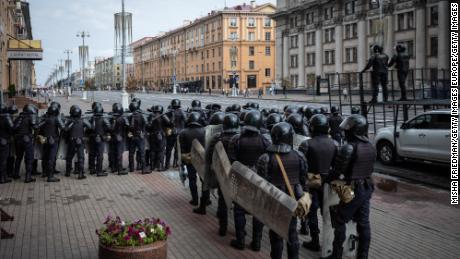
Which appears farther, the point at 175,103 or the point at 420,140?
the point at 175,103

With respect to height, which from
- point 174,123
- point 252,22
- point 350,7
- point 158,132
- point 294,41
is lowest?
point 158,132

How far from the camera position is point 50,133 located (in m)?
12.5

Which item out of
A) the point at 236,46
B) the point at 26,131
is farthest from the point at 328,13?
the point at 26,131

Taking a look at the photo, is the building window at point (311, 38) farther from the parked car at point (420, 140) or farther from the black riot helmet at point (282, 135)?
the black riot helmet at point (282, 135)

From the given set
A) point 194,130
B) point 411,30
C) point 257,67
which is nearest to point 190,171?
point 194,130

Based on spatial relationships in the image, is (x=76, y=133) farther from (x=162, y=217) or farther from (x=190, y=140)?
(x=162, y=217)

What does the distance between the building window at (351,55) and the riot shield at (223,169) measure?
179ft

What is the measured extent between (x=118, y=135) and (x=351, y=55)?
51.2m

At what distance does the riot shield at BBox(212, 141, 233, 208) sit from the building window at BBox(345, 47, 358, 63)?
54.6 metres

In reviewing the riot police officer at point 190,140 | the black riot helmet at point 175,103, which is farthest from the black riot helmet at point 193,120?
the black riot helmet at point 175,103

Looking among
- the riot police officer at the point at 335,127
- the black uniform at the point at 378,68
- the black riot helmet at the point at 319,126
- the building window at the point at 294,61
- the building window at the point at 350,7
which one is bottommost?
the riot police officer at the point at 335,127

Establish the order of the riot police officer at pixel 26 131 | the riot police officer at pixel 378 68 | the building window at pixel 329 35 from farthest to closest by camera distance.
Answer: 1. the building window at pixel 329 35
2. the riot police officer at pixel 378 68
3. the riot police officer at pixel 26 131

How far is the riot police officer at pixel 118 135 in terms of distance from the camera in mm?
13750

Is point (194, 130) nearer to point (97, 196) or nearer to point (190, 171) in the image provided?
point (190, 171)
